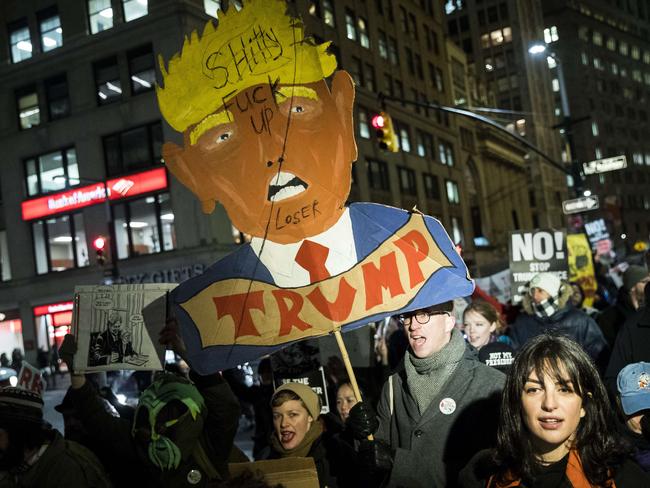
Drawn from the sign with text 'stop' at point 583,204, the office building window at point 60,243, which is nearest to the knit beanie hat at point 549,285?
the sign with text 'stop' at point 583,204

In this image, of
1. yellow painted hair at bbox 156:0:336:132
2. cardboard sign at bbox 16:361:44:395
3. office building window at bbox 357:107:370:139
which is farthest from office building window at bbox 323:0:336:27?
yellow painted hair at bbox 156:0:336:132

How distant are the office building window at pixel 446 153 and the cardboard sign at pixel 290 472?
48.5 m

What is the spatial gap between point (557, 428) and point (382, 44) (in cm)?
4430

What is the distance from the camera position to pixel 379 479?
3479 millimetres

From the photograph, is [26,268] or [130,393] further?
[26,268]

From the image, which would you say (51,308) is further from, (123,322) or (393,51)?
(123,322)

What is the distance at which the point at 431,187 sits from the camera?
158 feet

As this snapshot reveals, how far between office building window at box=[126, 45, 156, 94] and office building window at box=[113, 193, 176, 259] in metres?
4.85

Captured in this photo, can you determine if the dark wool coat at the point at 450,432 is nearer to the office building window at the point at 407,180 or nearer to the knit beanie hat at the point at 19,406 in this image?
the knit beanie hat at the point at 19,406

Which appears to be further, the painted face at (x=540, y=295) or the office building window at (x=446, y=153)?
the office building window at (x=446, y=153)

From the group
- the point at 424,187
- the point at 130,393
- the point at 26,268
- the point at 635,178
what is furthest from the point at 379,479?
the point at 635,178

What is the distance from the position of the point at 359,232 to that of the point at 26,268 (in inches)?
1261

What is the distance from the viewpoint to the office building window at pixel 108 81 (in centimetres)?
3019

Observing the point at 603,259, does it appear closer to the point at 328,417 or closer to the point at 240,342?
the point at 328,417
